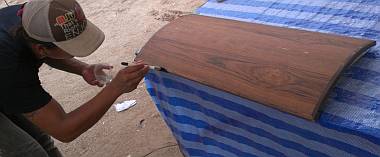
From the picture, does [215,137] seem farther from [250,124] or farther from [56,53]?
[56,53]

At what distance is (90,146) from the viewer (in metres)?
2.92

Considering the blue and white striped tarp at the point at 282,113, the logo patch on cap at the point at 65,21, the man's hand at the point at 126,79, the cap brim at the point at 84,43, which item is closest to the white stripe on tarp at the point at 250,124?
the blue and white striped tarp at the point at 282,113

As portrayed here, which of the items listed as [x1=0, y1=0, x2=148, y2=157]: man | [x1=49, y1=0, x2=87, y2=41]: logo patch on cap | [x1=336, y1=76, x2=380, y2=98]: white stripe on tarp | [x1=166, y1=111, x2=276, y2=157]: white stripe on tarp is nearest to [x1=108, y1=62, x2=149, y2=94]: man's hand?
[x1=0, y1=0, x2=148, y2=157]: man

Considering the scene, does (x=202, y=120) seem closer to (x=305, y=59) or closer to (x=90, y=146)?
(x=305, y=59)

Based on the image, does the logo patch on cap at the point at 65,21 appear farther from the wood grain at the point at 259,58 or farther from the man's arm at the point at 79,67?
the man's arm at the point at 79,67

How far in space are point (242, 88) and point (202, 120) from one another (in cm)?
51

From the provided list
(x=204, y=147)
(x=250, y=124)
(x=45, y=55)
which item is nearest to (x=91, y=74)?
(x=45, y=55)

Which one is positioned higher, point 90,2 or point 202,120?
point 202,120

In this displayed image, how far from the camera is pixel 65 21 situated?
1.45 m

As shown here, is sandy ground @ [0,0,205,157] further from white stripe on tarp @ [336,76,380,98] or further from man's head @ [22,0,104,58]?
white stripe on tarp @ [336,76,380,98]

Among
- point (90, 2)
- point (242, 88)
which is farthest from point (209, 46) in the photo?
point (90, 2)

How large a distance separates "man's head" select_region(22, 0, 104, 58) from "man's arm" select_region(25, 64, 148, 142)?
0.18 metres

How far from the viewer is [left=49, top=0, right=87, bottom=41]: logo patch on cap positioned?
1.43 meters

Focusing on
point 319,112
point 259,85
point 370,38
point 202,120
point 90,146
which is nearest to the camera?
point 319,112
